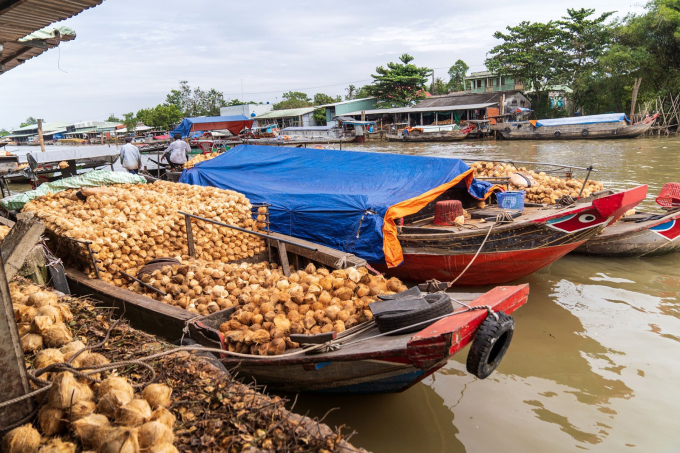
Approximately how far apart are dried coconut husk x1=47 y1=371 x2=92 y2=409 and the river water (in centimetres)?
266

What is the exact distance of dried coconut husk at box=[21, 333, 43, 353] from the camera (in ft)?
8.68

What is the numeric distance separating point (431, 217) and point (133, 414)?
20.7 ft

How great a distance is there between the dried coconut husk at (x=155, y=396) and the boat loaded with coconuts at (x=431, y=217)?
443 centimetres

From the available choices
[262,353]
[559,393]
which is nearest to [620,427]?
[559,393]

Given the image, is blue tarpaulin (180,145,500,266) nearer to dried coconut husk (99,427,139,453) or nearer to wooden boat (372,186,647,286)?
wooden boat (372,186,647,286)

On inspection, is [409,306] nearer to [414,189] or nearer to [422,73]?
[414,189]

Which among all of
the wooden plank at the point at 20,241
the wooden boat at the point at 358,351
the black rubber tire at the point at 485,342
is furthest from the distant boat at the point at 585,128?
the wooden plank at the point at 20,241

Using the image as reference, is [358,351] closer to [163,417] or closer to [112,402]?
[163,417]

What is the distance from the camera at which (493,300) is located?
3.61m

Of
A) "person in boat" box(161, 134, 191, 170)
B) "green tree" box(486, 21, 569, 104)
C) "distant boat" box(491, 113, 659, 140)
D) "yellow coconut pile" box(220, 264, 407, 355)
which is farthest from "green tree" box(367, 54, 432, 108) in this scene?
"yellow coconut pile" box(220, 264, 407, 355)

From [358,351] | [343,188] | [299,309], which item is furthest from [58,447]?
[343,188]

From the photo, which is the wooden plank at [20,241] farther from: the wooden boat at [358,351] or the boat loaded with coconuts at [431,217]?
the boat loaded with coconuts at [431,217]

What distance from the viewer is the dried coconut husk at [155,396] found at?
7.35 ft

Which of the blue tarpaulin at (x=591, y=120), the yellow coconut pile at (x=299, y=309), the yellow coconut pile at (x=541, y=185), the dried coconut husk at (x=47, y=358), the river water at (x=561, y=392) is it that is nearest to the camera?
the dried coconut husk at (x=47, y=358)
